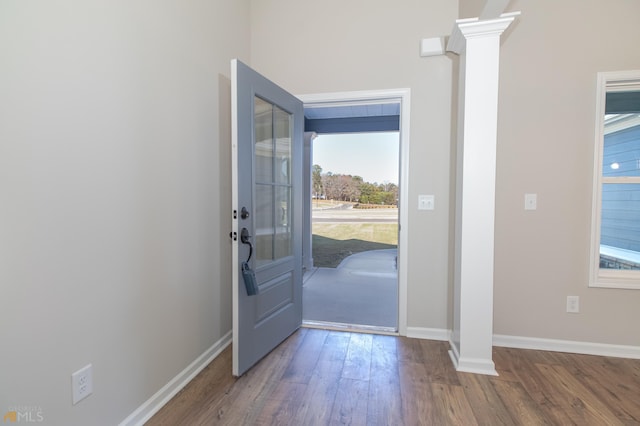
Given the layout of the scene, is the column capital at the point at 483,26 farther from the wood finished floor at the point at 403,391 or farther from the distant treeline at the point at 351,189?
the distant treeline at the point at 351,189

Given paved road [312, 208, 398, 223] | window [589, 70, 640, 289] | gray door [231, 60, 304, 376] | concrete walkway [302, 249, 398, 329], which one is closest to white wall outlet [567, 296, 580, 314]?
window [589, 70, 640, 289]

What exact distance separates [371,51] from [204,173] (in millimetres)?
1706

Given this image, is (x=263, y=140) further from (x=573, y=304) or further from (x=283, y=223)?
(x=573, y=304)

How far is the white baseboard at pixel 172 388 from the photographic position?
1.51 m

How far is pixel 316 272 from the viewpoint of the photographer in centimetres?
516

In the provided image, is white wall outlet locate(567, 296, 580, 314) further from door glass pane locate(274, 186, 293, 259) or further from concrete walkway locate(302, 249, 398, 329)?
door glass pane locate(274, 186, 293, 259)

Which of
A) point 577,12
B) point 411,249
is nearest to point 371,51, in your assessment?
point 577,12

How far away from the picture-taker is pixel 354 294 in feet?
12.6

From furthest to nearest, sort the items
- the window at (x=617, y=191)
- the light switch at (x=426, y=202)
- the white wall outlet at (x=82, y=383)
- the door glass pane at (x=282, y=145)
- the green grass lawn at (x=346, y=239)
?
the green grass lawn at (x=346, y=239)
the light switch at (x=426, y=202)
the door glass pane at (x=282, y=145)
the window at (x=617, y=191)
the white wall outlet at (x=82, y=383)

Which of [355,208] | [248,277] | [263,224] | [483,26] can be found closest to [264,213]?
[263,224]

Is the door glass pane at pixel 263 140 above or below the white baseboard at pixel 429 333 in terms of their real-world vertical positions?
above

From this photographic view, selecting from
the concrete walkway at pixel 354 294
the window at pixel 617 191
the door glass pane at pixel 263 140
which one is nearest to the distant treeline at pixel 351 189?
the concrete walkway at pixel 354 294

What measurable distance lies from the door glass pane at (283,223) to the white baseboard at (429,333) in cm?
122

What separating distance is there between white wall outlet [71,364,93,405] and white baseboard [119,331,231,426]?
306 mm
